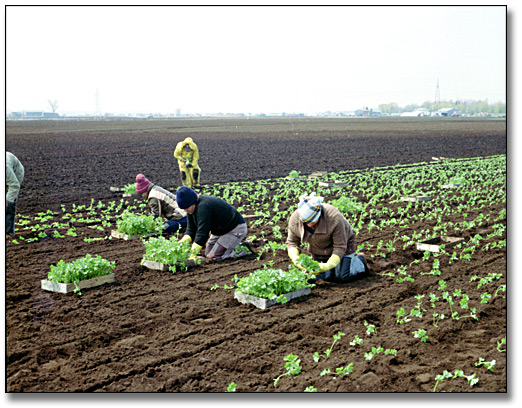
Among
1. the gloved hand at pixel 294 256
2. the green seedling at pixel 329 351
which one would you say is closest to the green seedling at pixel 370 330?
the green seedling at pixel 329 351

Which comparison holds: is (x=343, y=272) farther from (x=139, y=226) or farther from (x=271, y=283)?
(x=139, y=226)

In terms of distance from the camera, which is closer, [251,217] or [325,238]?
[325,238]

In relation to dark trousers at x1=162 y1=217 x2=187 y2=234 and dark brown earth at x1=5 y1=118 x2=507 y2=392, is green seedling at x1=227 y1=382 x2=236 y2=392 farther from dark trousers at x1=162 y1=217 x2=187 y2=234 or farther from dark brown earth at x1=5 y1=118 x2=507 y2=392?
dark trousers at x1=162 y1=217 x2=187 y2=234

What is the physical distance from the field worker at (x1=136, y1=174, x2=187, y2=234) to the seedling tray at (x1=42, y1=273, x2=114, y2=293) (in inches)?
97.6

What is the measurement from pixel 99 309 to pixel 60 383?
1649 millimetres

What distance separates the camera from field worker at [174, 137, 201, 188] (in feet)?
46.6

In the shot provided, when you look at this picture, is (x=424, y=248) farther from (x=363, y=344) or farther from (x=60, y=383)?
(x=60, y=383)

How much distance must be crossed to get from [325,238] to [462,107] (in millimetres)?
2012

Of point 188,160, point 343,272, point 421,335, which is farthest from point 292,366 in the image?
point 188,160

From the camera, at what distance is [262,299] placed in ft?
19.5

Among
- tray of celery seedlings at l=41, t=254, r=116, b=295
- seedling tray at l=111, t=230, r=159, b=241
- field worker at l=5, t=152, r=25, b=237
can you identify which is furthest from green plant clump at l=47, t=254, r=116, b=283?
seedling tray at l=111, t=230, r=159, b=241

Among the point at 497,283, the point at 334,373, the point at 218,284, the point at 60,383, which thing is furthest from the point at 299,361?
the point at 497,283

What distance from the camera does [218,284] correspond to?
6.82 m

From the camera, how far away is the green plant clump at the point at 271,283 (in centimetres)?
604
